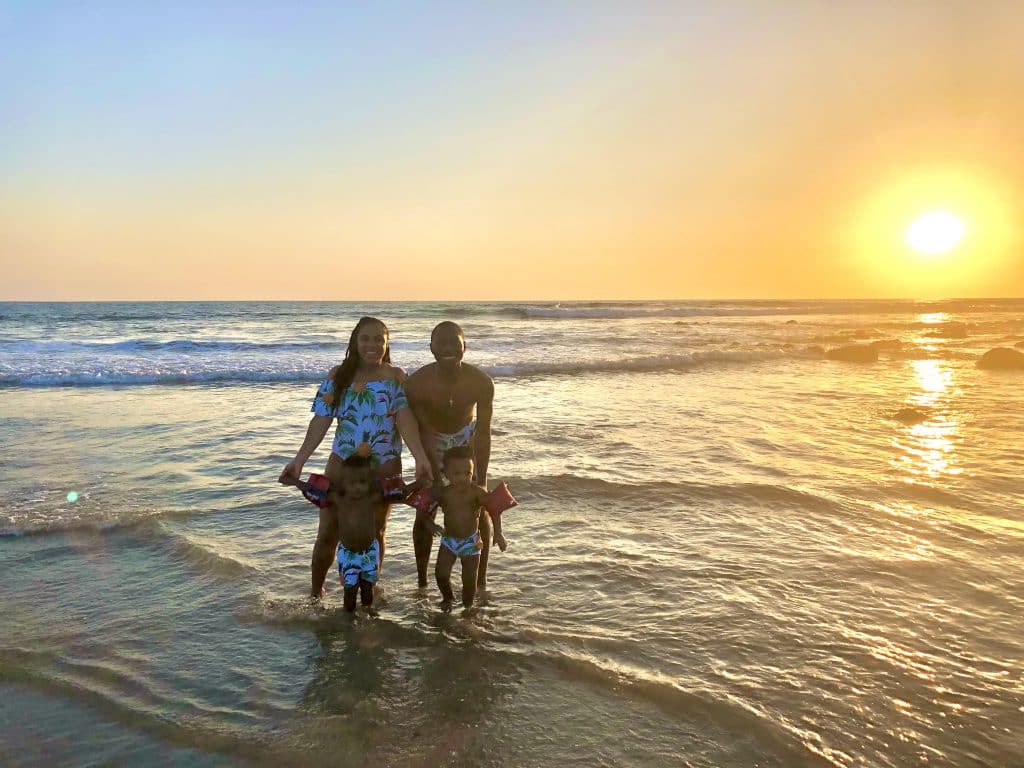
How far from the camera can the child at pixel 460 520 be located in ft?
13.7

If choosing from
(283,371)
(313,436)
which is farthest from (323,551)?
(283,371)

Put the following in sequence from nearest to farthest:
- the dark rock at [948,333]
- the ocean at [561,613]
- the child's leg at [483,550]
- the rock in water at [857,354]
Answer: the ocean at [561,613] → the child's leg at [483,550] → the rock in water at [857,354] → the dark rock at [948,333]

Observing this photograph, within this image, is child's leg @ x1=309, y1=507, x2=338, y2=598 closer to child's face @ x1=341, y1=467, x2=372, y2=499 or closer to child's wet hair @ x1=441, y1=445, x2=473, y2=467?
child's face @ x1=341, y1=467, x2=372, y2=499

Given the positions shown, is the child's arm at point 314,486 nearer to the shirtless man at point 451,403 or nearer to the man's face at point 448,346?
the shirtless man at point 451,403

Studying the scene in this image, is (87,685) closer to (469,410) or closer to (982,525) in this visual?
(469,410)

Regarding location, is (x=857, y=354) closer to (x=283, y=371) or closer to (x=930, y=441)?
(x=930, y=441)

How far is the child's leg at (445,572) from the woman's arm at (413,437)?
501mm

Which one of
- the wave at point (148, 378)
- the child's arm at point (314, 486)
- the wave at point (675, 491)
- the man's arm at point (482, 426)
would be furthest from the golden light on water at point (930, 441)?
the wave at point (148, 378)

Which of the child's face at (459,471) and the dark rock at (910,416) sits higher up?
the child's face at (459,471)

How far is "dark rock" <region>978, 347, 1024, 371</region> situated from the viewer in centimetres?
1806

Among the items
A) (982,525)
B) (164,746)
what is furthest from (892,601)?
(164,746)

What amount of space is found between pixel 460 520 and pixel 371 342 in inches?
48.9

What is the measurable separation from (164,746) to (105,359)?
72.0 ft

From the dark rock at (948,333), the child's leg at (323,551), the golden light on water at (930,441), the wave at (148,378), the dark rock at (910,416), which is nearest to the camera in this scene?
the child's leg at (323,551)
